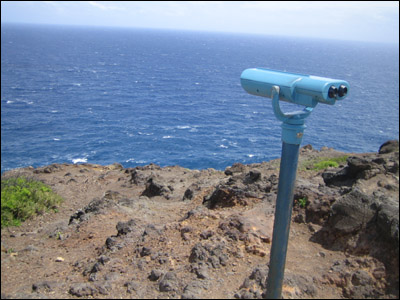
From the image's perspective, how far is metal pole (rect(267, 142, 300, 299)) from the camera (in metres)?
5.16

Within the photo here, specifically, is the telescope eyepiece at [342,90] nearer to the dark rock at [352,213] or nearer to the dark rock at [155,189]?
the dark rock at [352,213]

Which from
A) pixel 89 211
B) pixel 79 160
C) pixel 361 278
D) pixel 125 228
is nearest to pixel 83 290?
pixel 125 228

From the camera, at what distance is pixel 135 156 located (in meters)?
45.2

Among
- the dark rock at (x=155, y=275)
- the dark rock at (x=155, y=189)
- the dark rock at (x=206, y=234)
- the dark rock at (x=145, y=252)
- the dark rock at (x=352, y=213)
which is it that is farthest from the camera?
the dark rock at (x=155, y=189)

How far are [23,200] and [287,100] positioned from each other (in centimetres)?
860

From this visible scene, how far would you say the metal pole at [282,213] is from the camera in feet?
16.9

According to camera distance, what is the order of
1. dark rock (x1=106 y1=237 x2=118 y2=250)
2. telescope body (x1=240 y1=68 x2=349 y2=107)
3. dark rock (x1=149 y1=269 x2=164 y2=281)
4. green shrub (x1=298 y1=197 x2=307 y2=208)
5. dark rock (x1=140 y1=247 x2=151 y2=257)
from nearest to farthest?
telescope body (x1=240 y1=68 x2=349 y2=107), dark rock (x1=149 y1=269 x2=164 y2=281), dark rock (x1=140 y1=247 x2=151 y2=257), dark rock (x1=106 y1=237 x2=118 y2=250), green shrub (x1=298 y1=197 x2=307 y2=208)

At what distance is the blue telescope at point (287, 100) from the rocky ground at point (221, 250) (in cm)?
150

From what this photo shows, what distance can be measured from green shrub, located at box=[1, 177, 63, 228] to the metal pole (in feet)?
19.2

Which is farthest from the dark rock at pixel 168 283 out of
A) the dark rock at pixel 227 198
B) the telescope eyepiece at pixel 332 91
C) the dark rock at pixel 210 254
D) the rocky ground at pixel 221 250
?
the dark rock at pixel 227 198

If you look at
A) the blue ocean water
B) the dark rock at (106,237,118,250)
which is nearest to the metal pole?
the dark rock at (106,237,118,250)

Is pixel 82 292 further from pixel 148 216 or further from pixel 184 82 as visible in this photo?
pixel 184 82

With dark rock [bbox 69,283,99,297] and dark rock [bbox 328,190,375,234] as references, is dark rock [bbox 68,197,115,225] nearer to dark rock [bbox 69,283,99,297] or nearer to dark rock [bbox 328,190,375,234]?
dark rock [bbox 69,283,99,297]

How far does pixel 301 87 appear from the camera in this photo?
500cm
